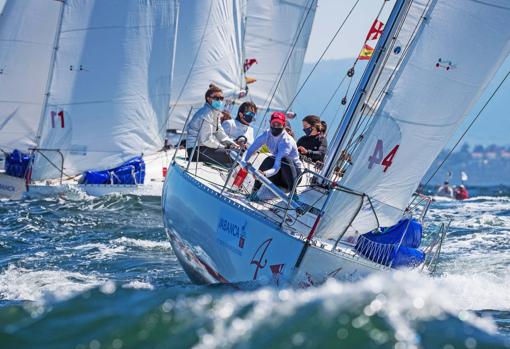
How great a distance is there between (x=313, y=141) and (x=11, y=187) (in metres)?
8.96

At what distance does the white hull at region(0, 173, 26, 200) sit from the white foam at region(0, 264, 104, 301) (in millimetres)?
8366

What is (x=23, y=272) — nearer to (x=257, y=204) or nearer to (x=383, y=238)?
(x=257, y=204)

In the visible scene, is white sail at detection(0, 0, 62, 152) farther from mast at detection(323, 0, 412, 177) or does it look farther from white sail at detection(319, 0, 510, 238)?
white sail at detection(319, 0, 510, 238)

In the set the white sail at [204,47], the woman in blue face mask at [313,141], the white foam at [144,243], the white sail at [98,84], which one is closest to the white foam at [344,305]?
the woman in blue face mask at [313,141]

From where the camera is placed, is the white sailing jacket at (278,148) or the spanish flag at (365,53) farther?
the spanish flag at (365,53)

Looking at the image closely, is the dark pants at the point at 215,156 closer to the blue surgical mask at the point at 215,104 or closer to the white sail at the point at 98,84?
the blue surgical mask at the point at 215,104

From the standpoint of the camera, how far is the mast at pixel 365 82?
343 inches

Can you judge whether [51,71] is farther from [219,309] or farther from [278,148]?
[219,309]

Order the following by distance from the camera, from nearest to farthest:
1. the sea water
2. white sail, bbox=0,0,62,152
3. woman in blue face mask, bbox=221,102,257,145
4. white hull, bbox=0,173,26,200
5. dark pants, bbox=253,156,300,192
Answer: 1. the sea water
2. dark pants, bbox=253,156,300,192
3. woman in blue face mask, bbox=221,102,257,145
4. white hull, bbox=0,173,26,200
5. white sail, bbox=0,0,62,152

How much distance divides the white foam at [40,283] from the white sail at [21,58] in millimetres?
10242

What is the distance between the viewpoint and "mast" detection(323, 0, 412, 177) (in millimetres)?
8703

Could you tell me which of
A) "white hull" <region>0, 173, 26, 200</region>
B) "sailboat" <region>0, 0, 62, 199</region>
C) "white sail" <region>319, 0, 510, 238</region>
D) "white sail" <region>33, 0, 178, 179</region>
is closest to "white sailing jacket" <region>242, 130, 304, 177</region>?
"white sail" <region>319, 0, 510, 238</region>

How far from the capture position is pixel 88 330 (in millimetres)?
6230

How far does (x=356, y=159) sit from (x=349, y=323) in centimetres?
233
